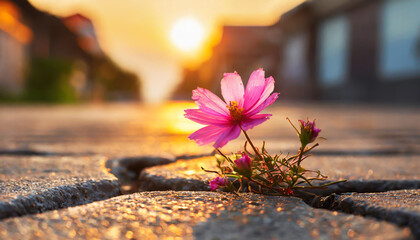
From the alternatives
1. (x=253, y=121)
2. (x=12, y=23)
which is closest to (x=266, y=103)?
(x=253, y=121)

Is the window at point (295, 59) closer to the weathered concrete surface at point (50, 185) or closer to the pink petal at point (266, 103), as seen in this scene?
the weathered concrete surface at point (50, 185)

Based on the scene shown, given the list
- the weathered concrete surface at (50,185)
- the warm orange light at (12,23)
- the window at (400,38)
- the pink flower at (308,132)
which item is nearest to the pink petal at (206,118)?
the pink flower at (308,132)

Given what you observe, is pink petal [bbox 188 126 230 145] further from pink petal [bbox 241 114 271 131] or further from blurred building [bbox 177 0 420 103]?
blurred building [bbox 177 0 420 103]

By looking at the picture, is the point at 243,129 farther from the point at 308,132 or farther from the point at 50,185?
the point at 50,185

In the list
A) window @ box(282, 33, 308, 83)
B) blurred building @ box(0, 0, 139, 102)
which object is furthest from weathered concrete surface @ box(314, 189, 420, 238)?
window @ box(282, 33, 308, 83)

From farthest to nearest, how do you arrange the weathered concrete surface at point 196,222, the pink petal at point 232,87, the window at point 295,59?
the window at point 295,59 < the pink petal at point 232,87 < the weathered concrete surface at point 196,222

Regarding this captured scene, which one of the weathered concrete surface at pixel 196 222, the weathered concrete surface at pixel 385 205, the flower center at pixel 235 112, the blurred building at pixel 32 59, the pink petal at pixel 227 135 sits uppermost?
the blurred building at pixel 32 59

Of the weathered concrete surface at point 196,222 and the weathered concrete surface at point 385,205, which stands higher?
the weathered concrete surface at point 385,205

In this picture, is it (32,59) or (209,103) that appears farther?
(32,59)
